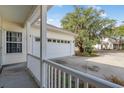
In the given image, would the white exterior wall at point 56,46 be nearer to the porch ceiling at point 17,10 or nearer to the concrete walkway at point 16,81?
the porch ceiling at point 17,10

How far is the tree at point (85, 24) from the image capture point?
24359 millimetres

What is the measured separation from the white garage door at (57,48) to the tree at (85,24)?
4948 millimetres

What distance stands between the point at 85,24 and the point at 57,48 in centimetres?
1056

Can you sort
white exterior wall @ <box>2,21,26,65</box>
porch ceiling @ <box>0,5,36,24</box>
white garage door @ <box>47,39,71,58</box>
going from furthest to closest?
1. white garage door @ <box>47,39,71,58</box>
2. white exterior wall @ <box>2,21,26,65</box>
3. porch ceiling @ <box>0,5,36,24</box>

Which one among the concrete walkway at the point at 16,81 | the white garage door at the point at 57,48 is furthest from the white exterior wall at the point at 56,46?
the concrete walkway at the point at 16,81

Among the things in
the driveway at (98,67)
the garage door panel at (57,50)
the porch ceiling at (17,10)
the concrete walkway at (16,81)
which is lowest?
the driveway at (98,67)

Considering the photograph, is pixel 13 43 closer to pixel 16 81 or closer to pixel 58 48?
pixel 16 81

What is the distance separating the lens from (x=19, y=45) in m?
10.7

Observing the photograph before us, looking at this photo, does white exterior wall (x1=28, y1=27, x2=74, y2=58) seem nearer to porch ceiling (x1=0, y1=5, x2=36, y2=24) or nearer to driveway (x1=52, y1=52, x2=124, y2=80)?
driveway (x1=52, y1=52, x2=124, y2=80)

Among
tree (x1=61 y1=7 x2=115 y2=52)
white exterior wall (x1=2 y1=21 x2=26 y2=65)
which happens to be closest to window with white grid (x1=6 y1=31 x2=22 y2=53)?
white exterior wall (x1=2 y1=21 x2=26 y2=65)

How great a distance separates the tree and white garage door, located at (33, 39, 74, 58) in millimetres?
4948

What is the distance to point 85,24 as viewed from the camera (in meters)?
25.2

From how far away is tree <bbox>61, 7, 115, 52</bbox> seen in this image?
24359 mm

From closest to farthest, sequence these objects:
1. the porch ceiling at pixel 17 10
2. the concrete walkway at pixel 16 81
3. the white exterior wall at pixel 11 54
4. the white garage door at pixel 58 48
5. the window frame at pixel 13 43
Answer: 1. the concrete walkway at pixel 16 81
2. the porch ceiling at pixel 17 10
3. the white exterior wall at pixel 11 54
4. the window frame at pixel 13 43
5. the white garage door at pixel 58 48
